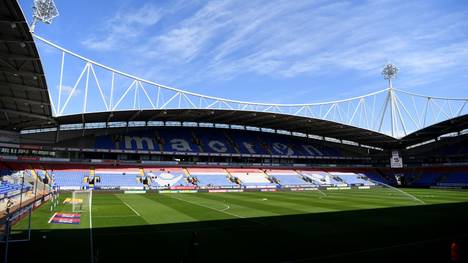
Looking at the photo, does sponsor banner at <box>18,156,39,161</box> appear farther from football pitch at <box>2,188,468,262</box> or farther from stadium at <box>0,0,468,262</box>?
football pitch at <box>2,188,468,262</box>

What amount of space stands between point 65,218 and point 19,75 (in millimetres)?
15921

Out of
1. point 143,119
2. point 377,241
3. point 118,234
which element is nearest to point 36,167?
point 143,119

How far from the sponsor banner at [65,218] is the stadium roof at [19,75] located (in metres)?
12.5

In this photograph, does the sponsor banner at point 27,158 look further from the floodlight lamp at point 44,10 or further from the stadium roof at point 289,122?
the floodlight lamp at point 44,10

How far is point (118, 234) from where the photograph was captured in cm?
1681

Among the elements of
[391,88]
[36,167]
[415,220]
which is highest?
[391,88]

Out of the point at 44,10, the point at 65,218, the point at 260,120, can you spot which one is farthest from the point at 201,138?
the point at 65,218

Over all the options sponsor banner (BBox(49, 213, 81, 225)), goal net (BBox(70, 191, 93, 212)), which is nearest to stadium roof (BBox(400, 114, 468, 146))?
goal net (BBox(70, 191, 93, 212))

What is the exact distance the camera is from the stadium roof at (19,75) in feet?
66.9

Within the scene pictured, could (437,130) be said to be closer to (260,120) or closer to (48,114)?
(260,120)

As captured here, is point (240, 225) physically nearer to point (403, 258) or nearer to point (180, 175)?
point (403, 258)

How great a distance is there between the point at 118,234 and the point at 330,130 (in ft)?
209

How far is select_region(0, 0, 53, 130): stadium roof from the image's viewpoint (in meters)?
Result: 20.4

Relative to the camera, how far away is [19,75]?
29.2 meters
